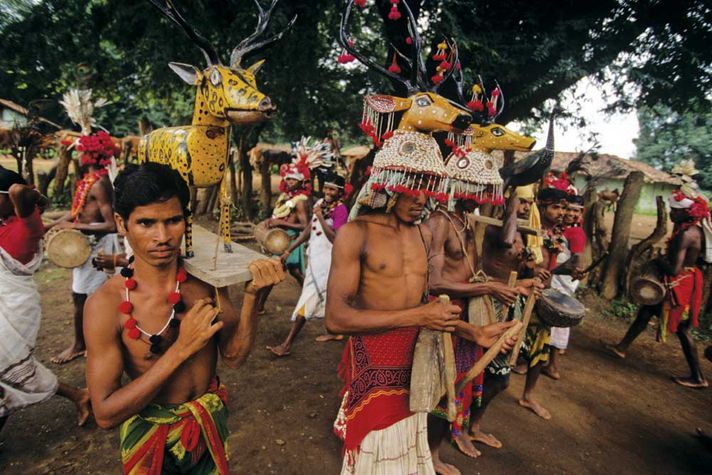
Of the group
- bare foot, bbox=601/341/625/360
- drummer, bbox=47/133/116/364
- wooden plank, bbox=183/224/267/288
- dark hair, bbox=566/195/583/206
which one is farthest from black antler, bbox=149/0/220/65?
bare foot, bbox=601/341/625/360

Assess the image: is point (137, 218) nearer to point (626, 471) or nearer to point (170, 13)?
point (170, 13)

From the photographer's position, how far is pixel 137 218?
159 cm

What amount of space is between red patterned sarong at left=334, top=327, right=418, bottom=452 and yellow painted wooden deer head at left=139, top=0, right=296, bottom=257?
1.10 m

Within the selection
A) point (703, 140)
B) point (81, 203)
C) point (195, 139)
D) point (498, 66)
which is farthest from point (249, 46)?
point (703, 140)

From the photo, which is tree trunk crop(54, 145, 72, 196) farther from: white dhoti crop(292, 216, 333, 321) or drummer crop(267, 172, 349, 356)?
white dhoti crop(292, 216, 333, 321)

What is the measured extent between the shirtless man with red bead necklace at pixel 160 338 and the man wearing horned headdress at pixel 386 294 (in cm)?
64

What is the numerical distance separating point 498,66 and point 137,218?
23.8 feet

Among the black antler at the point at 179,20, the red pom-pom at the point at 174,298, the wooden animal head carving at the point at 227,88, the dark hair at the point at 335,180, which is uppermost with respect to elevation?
the black antler at the point at 179,20

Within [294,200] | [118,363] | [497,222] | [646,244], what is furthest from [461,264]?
[646,244]

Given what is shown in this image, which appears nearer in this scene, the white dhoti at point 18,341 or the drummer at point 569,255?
the white dhoti at point 18,341

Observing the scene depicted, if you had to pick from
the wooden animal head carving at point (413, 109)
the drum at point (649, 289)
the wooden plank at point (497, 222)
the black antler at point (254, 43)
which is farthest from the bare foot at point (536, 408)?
the black antler at point (254, 43)

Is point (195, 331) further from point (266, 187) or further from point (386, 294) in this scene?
point (266, 187)

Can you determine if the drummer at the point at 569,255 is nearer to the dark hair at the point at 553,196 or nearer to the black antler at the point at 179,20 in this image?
the dark hair at the point at 553,196

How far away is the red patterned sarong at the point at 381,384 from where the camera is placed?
2.26 metres
